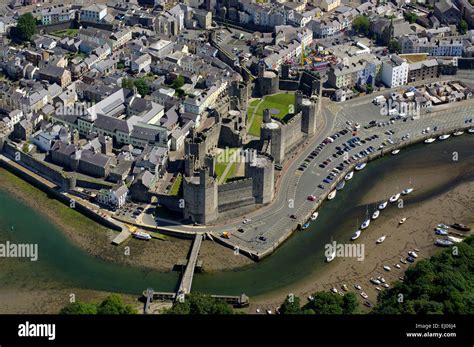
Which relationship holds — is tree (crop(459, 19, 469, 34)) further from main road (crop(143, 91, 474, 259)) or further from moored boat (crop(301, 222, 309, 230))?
moored boat (crop(301, 222, 309, 230))

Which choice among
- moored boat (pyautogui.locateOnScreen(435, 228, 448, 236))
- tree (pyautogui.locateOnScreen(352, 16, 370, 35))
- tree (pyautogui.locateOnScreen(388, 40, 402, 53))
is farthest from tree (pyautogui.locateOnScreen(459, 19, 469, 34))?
moored boat (pyautogui.locateOnScreen(435, 228, 448, 236))

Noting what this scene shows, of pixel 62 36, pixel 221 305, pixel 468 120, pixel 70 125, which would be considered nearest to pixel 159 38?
pixel 62 36

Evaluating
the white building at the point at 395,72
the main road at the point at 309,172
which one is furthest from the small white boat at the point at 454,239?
the white building at the point at 395,72

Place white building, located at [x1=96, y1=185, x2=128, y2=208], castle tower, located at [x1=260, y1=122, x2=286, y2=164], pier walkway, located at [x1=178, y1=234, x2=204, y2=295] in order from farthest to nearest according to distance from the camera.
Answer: castle tower, located at [x1=260, y1=122, x2=286, y2=164] → white building, located at [x1=96, y1=185, x2=128, y2=208] → pier walkway, located at [x1=178, y1=234, x2=204, y2=295]

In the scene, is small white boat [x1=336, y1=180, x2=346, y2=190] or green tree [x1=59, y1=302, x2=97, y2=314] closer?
green tree [x1=59, y1=302, x2=97, y2=314]

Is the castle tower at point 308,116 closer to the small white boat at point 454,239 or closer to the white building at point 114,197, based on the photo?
the small white boat at point 454,239

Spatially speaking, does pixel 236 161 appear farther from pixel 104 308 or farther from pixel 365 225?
pixel 104 308

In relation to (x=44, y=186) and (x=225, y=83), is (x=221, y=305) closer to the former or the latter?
(x=44, y=186)
